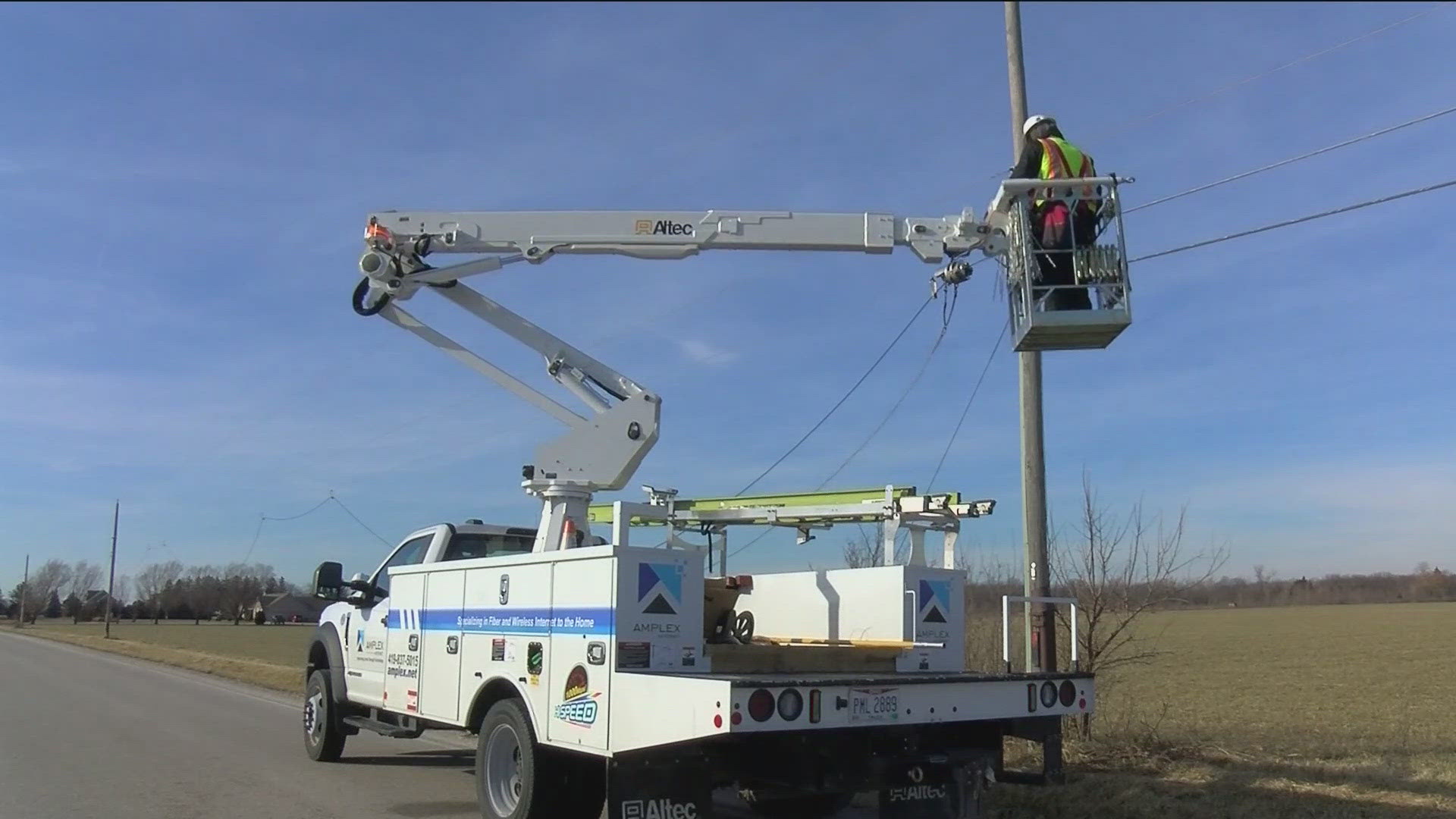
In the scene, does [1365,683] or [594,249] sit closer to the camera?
[594,249]

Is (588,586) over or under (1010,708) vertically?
over

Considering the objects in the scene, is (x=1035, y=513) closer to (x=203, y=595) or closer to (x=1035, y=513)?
(x=1035, y=513)

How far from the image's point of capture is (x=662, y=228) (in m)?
8.62

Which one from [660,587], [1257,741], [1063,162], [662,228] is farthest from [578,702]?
[1257,741]

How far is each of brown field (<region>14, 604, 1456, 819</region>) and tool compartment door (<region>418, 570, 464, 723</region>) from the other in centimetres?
414

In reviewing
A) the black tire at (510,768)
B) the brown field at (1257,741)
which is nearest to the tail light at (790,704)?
the black tire at (510,768)

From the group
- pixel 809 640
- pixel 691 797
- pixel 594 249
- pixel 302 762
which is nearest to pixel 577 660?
pixel 691 797

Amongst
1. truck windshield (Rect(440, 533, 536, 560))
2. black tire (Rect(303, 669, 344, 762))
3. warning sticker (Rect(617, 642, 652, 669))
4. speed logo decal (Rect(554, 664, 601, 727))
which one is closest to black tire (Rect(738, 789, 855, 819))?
speed logo decal (Rect(554, 664, 601, 727))

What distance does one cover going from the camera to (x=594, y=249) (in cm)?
875

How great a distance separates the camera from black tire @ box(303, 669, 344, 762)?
10.9 m

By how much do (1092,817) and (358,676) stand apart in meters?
6.33

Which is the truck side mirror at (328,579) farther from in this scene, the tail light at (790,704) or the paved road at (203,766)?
the tail light at (790,704)

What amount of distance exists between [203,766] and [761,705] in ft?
25.3

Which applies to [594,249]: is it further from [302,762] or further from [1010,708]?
[302,762]
